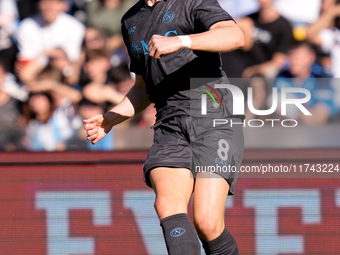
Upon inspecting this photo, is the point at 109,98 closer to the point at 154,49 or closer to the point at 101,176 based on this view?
the point at 101,176

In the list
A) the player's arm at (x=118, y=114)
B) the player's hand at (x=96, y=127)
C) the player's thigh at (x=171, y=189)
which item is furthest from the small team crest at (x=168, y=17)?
the player's thigh at (x=171, y=189)

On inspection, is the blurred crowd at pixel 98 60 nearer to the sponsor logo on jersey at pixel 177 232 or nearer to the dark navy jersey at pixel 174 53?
the dark navy jersey at pixel 174 53

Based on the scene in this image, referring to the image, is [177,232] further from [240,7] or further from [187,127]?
[240,7]

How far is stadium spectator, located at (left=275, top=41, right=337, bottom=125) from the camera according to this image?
607 centimetres

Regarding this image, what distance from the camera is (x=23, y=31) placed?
6.73 metres

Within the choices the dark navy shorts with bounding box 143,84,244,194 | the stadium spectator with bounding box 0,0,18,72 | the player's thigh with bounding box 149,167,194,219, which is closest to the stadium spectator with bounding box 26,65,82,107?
the stadium spectator with bounding box 0,0,18,72

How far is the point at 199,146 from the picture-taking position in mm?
3568

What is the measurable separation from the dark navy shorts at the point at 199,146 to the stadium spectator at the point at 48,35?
332 centimetres

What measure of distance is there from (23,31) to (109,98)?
134 centimetres

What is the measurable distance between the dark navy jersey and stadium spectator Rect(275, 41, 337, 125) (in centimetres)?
263

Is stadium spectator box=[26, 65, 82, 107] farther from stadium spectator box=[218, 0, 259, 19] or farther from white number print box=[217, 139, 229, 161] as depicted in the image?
white number print box=[217, 139, 229, 161]

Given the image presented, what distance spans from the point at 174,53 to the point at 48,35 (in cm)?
354

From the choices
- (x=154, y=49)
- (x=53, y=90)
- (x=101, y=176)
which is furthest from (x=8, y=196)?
(x=154, y=49)

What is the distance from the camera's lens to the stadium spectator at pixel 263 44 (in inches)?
249
